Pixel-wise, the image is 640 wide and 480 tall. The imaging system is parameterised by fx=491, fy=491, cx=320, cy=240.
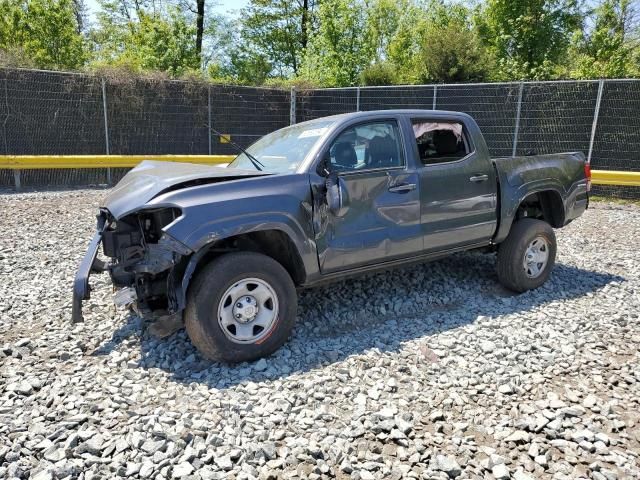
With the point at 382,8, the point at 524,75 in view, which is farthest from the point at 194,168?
the point at 382,8

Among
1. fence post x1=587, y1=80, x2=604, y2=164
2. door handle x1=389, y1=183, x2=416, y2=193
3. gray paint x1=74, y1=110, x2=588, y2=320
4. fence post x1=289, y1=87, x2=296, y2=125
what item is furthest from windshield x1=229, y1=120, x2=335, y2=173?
fence post x1=289, y1=87, x2=296, y2=125

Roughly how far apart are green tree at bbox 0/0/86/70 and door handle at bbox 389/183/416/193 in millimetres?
22167

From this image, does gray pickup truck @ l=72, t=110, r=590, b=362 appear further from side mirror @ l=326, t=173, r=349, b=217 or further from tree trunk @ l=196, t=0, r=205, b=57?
tree trunk @ l=196, t=0, r=205, b=57

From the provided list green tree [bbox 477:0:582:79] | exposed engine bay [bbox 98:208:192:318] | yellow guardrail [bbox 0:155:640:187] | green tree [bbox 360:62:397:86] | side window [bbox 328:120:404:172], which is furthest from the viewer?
green tree [bbox 477:0:582:79]

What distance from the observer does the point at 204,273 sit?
11.7 ft

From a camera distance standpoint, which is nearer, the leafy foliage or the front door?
the front door

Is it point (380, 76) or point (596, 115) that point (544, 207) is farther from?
point (380, 76)

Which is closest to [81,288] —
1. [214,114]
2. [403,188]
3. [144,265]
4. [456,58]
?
[144,265]

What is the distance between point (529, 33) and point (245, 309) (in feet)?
70.6

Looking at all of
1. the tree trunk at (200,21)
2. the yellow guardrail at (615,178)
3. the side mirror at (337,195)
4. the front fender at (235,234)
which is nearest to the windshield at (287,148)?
the side mirror at (337,195)

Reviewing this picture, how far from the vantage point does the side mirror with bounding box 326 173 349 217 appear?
396cm

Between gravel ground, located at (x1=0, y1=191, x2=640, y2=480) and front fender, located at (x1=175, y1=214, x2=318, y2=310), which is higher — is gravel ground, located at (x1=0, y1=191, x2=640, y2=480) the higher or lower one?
the lower one

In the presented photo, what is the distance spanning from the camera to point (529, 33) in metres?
20.7

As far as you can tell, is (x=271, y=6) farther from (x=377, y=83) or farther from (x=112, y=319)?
(x=112, y=319)
